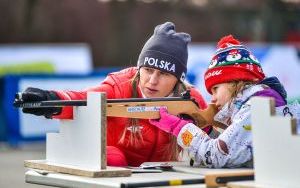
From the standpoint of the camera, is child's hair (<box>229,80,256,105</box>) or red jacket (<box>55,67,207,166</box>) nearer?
child's hair (<box>229,80,256,105</box>)

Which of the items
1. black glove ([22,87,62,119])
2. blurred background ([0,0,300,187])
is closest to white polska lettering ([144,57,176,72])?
black glove ([22,87,62,119])

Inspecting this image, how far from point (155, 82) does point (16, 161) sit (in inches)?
371

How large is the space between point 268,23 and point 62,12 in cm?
765

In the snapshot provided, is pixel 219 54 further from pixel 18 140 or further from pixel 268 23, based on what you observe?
pixel 268 23

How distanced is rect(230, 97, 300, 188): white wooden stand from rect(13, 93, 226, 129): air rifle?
114 centimetres

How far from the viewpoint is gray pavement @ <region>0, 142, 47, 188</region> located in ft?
40.3

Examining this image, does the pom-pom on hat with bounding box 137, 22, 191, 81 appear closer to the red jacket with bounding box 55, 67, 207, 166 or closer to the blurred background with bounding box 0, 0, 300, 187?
the red jacket with bounding box 55, 67, 207, 166

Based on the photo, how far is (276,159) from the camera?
460cm

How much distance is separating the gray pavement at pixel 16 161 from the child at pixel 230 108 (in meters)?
5.94

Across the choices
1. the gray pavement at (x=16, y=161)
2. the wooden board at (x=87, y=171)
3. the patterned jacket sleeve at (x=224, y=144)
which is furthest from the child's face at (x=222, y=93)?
the gray pavement at (x=16, y=161)

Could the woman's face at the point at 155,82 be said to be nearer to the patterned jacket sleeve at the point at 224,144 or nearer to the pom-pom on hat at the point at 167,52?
→ the pom-pom on hat at the point at 167,52

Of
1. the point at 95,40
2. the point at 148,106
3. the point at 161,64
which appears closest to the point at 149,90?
the point at 161,64

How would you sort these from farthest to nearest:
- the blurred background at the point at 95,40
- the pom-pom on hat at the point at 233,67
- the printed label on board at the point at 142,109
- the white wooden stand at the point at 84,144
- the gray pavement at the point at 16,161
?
→ the blurred background at the point at 95,40, the gray pavement at the point at 16,161, the printed label on board at the point at 142,109, the pom-pom on hat at the point at 233,67, the white wooden stand at the point at 84,144

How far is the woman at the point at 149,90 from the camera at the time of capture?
6.38 m
